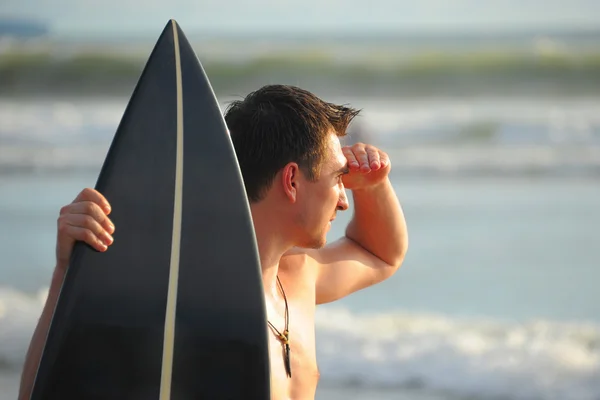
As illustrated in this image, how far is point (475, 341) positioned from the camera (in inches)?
210

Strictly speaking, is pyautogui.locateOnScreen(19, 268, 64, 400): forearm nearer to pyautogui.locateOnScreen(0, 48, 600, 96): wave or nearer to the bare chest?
the bare chest

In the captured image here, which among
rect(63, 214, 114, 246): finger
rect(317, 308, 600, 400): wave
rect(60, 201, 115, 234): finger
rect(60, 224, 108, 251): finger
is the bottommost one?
rect(60, 224, 108, 251): finger

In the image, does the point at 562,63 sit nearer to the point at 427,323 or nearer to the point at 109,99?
the point at 109,99

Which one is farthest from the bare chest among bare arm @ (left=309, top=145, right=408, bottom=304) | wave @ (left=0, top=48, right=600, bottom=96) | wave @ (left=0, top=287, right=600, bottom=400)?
wave @ (left=0, top=48, right=600, bottom=96)

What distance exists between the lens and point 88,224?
1.79 m

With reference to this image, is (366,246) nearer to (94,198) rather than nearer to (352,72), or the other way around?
(94,198)

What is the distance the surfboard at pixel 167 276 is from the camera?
182 cm

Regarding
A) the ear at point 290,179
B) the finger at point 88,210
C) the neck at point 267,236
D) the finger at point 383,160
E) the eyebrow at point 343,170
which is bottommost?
the finger at point 88,210

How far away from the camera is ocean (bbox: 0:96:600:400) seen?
16.4ft

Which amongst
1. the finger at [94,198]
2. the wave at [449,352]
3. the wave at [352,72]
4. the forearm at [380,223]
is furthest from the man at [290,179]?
the wave at [352,72]

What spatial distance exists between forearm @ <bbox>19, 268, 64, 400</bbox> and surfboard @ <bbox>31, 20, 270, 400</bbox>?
0.04 metres

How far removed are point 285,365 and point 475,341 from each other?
11.0 feet

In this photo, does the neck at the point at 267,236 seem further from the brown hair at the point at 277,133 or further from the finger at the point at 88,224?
the finger at the point at 88,224

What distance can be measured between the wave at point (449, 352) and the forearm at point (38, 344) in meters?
2.98
